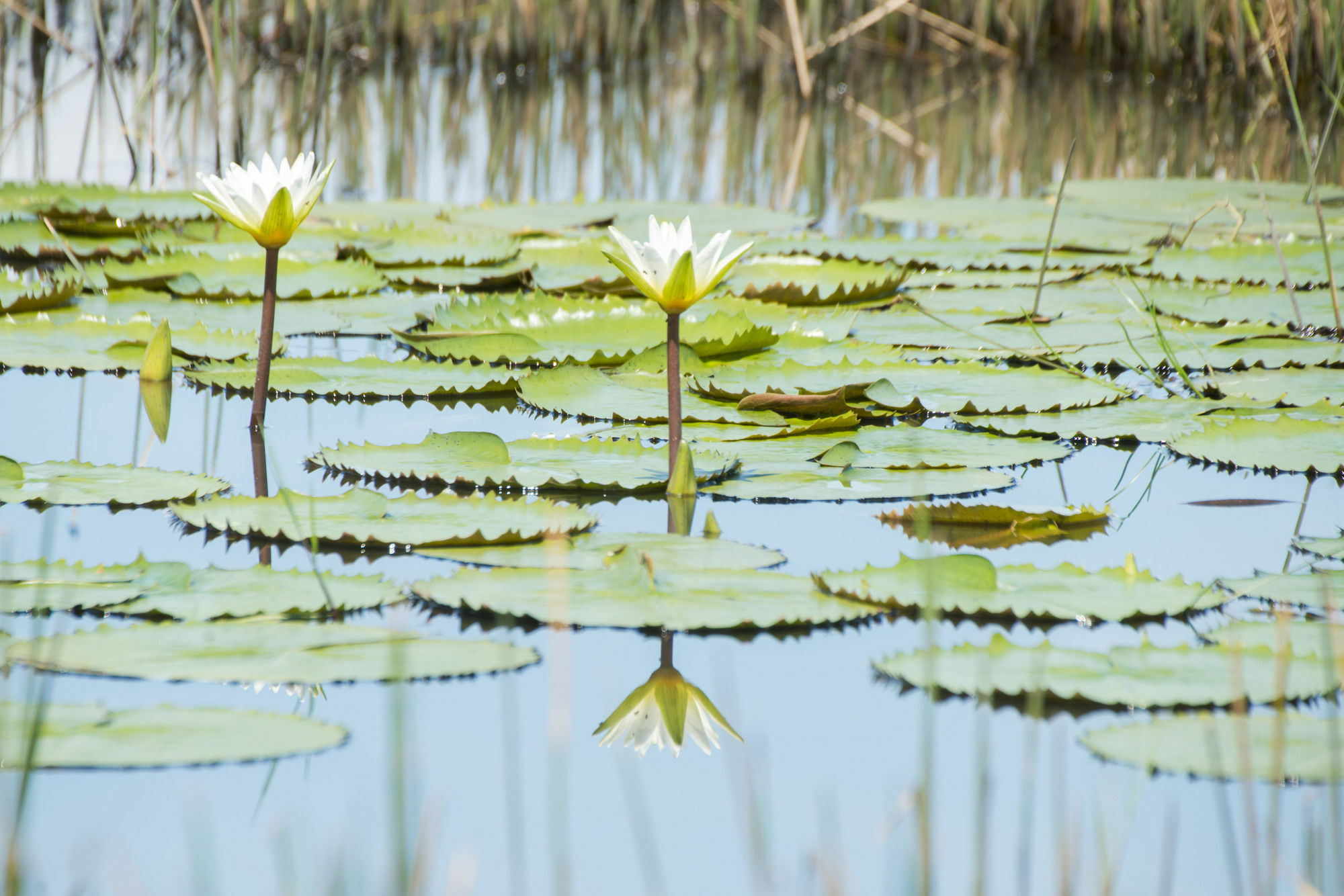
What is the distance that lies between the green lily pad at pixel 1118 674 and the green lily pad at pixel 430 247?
72.1 inches

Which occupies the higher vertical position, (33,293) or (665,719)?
(33,293)

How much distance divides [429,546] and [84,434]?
0.70 m

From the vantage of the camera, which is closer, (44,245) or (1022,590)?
Answer: (1022,590)

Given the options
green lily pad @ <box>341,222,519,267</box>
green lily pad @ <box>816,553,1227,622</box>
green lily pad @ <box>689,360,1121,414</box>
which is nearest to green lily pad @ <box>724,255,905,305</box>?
green lily pad @ <box>689,360,1121,414</box>

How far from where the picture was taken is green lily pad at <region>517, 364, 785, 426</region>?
1795 millimetres

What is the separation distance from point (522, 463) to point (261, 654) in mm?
576

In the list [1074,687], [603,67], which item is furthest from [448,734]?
[603,67]

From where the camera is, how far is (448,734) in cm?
96

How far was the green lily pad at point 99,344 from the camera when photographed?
200cm

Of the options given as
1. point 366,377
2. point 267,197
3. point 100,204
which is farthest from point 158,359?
point 100,204

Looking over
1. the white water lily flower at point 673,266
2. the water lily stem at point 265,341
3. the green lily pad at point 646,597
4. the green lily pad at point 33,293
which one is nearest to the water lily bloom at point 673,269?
the white water lily flower at point 673,266

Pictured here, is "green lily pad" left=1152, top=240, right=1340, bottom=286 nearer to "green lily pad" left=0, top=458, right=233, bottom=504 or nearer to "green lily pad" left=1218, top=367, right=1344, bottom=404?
"green lily pad" left=1218, top=367, right=1344, bottom=404

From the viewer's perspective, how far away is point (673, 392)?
143cm

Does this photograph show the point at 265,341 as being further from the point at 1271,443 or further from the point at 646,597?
the point at 1271,443
